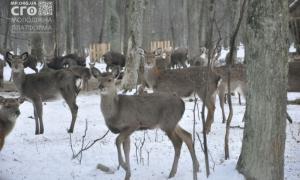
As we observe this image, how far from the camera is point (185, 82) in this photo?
11.4 meters

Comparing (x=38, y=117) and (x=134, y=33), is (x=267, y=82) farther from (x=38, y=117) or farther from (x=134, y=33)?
(x=134, y=33)

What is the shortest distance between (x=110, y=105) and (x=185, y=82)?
411cm

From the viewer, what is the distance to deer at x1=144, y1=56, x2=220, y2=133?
10.9 m

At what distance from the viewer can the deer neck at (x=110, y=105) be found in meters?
7.44

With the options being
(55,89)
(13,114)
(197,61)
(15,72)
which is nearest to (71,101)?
(55,89)

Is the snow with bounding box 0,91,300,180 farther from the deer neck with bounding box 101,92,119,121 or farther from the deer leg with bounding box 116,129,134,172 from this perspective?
the deer neck with bounding box 101,92,119,121

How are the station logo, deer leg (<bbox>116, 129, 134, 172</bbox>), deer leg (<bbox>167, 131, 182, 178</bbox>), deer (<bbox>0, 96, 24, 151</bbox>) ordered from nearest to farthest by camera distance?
deer leg (<bbox>116, 129, 134, 172</bbox>) < deer leg (<bbox>167, 131, 182, 178</bbox>) < deer (<bbox>0, 96, 24, 151</bbox>) < the station logo

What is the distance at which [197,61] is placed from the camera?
24047mm

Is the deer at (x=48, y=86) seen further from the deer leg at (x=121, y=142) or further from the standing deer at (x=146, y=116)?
the deer leg at (x=121, y=142)

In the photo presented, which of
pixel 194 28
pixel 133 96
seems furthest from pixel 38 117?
pixel 194 28

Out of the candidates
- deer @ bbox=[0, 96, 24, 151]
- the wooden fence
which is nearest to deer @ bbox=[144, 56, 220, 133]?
deer @ bbox=[0, 96, 24, 151]

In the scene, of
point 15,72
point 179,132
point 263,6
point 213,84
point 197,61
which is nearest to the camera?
point 263,6

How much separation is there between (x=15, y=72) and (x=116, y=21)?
14.2 metres

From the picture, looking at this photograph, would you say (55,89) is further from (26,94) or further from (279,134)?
(279,134)
